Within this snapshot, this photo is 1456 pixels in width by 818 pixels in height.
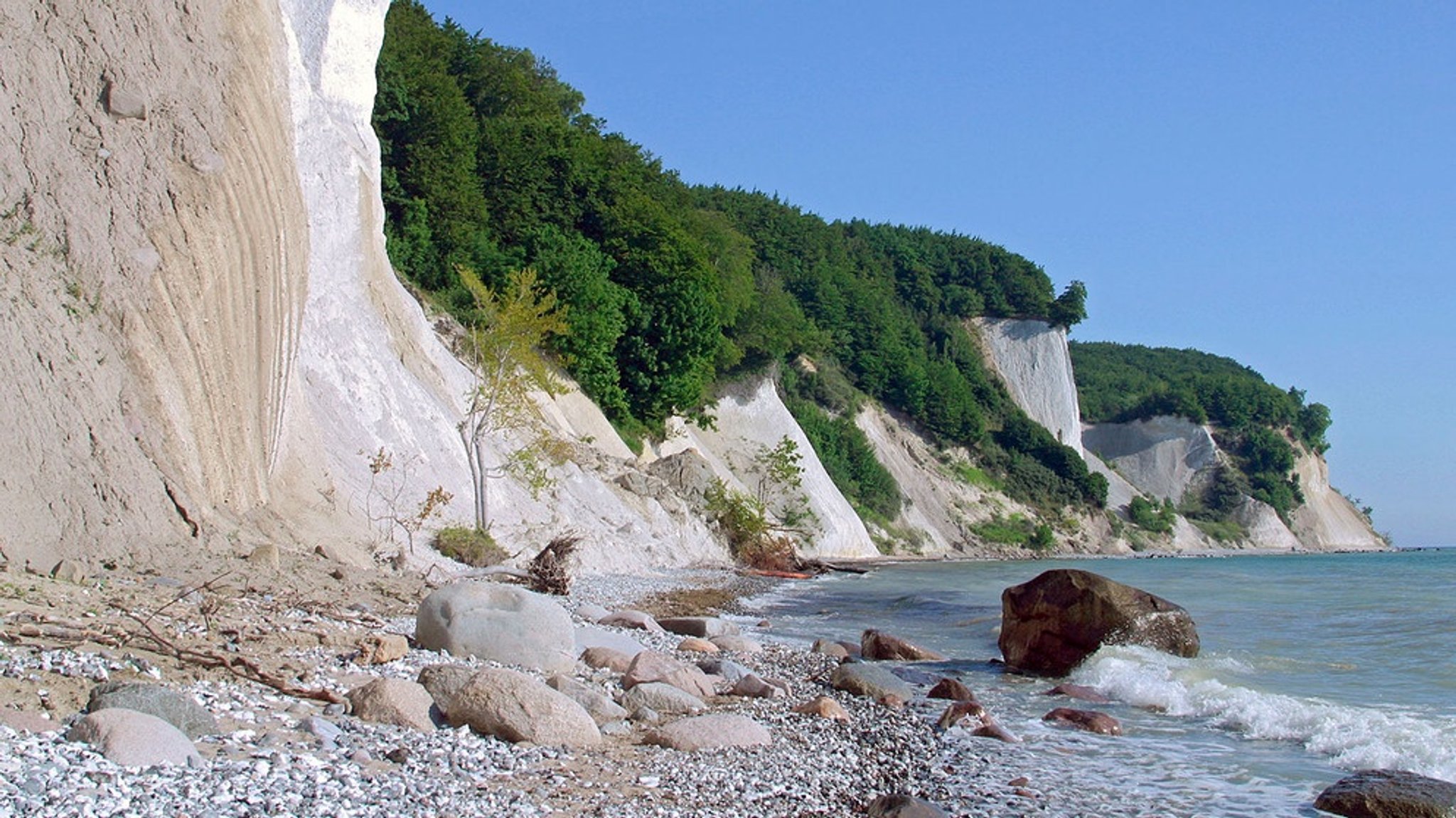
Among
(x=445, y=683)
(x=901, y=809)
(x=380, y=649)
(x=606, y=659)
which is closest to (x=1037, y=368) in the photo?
(x=606, y=659)

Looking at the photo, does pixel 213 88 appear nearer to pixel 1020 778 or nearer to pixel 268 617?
pixel 268 617

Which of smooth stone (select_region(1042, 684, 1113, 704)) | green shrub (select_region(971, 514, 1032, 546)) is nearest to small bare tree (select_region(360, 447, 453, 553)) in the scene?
smooth stone (select_region(1042, 684, 1113, 704))

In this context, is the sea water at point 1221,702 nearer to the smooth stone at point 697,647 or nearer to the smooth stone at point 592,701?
the smooth stone at point 592,701

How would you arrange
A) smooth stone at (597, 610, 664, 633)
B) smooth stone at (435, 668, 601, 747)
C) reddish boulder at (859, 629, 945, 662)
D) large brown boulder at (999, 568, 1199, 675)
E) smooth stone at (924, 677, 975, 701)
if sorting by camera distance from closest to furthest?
smooth stone at (435, 668, 601, 747)
smooth stone at (924, 677, 975, 701)
large brown boulder at (999, 568, 1199, 675)
smooth stone at (597, 610, 664, 633)
reddish boulder at (859, 629, 945, 662)

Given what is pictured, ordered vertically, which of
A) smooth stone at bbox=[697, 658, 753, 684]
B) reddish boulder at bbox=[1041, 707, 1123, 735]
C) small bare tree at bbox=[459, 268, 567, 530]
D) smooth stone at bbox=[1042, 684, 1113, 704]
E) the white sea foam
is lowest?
smooth stone at bbox=[697, 658, 753, 684]

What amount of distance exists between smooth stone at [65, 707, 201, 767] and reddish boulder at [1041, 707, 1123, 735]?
24.5ft

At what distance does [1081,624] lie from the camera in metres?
14.1

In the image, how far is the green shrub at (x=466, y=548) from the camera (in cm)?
1961

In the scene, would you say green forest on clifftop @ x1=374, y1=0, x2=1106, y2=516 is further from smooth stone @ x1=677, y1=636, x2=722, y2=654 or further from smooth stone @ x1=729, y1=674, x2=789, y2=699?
smooth stone @ x1=729, y1=674, x2=789, y2=699

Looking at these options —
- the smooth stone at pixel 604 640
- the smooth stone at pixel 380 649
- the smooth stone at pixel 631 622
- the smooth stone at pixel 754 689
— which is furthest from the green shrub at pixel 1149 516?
the smooth stone at pixel 380 649

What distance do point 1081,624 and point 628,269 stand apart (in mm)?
29729

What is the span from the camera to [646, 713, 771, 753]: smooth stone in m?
7.80

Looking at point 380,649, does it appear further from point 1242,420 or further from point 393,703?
point 1242,420

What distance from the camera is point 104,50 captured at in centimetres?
1261
